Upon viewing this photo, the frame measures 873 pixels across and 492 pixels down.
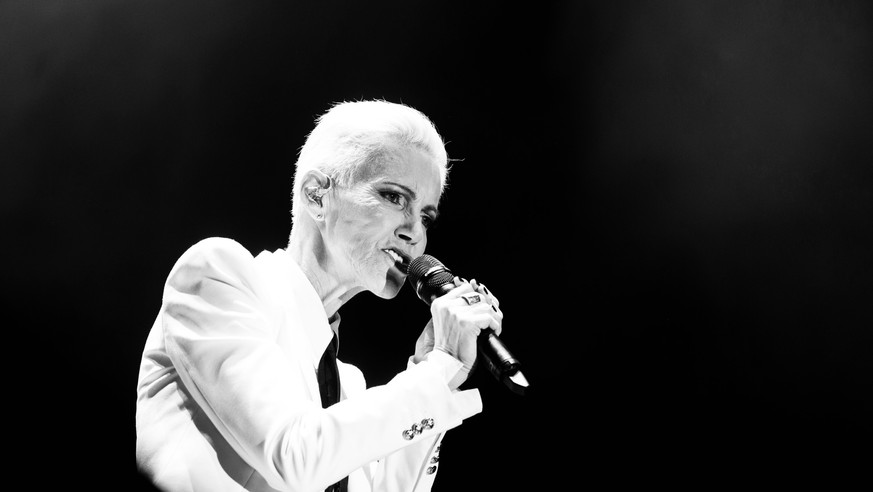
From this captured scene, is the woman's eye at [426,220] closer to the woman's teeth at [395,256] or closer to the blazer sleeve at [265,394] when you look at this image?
the woman's teeth at [395,256]

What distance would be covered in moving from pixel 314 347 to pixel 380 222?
29cm

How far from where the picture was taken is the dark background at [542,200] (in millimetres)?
2207

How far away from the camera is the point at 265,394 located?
44.2 inches

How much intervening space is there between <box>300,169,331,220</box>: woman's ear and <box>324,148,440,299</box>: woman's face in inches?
1.5

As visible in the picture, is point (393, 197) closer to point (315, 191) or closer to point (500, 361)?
point (315, 191)

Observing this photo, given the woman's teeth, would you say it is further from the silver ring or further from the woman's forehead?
the silver ring

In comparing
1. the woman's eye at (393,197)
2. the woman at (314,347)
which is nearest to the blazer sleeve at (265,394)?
the woman at (314,347)

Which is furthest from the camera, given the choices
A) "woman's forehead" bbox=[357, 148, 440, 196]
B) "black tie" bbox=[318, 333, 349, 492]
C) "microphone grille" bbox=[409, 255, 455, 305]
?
"woman's forehead" bbox=[357, 148, 440, 196]

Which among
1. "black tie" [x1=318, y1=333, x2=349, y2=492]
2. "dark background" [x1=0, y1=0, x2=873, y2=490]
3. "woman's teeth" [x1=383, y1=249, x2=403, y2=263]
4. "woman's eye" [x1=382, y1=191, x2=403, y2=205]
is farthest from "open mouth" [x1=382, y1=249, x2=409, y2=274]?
"dark background" [x1=0, y1=0, x2=873, y2=490]

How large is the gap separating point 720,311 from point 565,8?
3.88 ft

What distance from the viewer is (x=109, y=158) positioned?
233cm

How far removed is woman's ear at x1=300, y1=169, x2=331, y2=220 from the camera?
1.59 metres

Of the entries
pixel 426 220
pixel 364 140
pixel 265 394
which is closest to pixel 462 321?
pixel 265 394

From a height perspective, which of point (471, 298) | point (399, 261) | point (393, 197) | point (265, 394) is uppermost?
point (393, 197)
